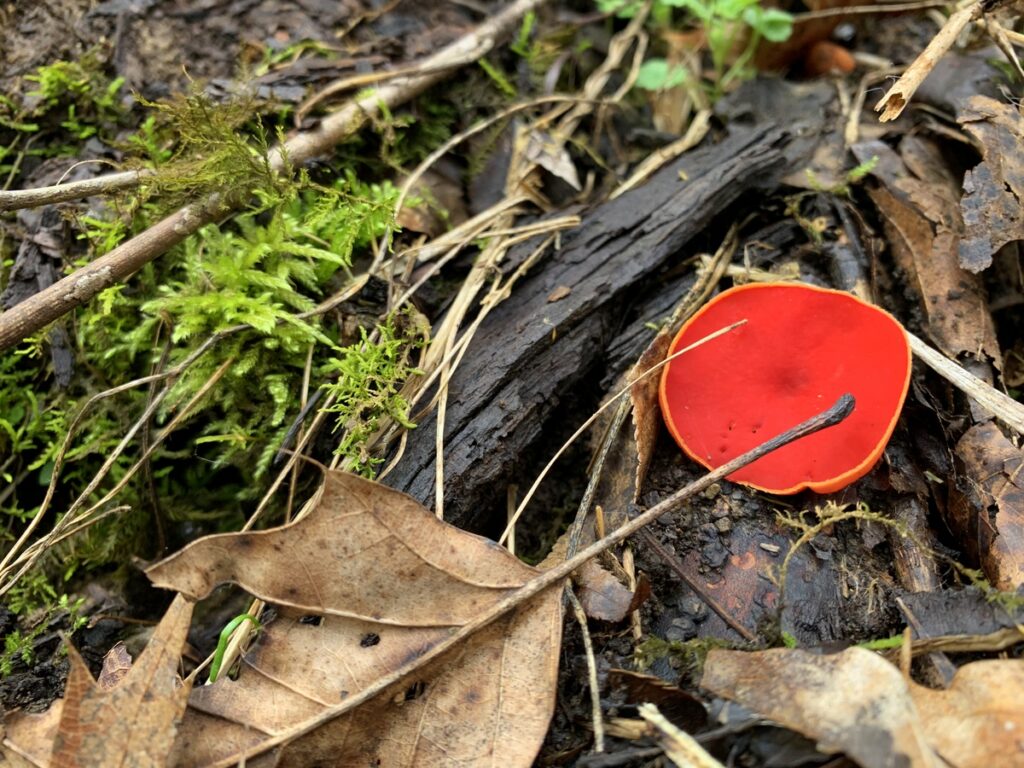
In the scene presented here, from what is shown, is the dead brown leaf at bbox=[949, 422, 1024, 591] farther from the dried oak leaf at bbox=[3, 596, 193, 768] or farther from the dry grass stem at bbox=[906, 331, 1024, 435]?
the dried oak leaf at bbox=[3, 596, 193, 768]

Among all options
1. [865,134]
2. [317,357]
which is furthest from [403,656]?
[865,134]

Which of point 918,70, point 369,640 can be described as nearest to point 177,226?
point 369,640

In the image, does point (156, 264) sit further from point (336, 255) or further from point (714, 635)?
point (714, 635)

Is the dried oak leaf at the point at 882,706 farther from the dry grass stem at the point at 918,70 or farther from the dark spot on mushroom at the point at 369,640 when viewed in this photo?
the dry grass stem at the point at 918,70

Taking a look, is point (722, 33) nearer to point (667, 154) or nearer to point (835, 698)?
point (667, 154)

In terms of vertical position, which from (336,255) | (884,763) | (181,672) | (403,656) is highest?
(336,255)

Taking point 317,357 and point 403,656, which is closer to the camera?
point 403,656
